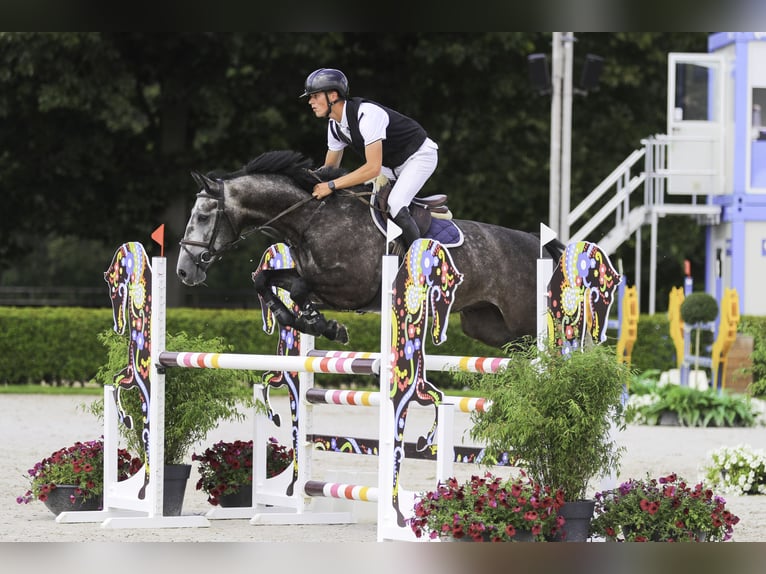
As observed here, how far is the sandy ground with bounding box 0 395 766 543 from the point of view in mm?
7074

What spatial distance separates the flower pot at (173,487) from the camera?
24.5 ft

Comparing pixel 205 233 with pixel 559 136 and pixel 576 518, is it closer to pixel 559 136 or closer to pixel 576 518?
pixel 576 518

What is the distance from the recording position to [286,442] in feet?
38.3

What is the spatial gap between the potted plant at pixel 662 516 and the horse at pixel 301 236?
1.63m

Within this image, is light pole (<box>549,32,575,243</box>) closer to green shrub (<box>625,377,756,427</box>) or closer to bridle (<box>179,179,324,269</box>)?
green shrub (<box>625,377,756,427</box>)

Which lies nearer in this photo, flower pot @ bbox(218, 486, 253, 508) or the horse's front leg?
the horse's front leg

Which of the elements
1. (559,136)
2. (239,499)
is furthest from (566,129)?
(239,499)

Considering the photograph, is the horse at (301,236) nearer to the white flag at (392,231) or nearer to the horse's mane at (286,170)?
the horse's mane at (286,170)

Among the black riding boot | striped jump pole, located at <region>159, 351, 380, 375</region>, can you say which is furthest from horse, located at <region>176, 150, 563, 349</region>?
striped jump pole, located at <region>159, 351, 380, 375</region>

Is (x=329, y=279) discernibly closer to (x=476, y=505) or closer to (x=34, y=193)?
(x=476, y=505)

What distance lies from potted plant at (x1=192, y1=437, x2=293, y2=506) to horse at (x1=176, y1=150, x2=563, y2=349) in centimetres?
112

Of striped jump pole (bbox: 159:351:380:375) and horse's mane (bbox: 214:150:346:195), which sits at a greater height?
horse's mane (bbox: 214:150:346:195)

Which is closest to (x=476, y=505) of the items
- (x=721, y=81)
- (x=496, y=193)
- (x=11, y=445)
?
(x=11, y=445)
